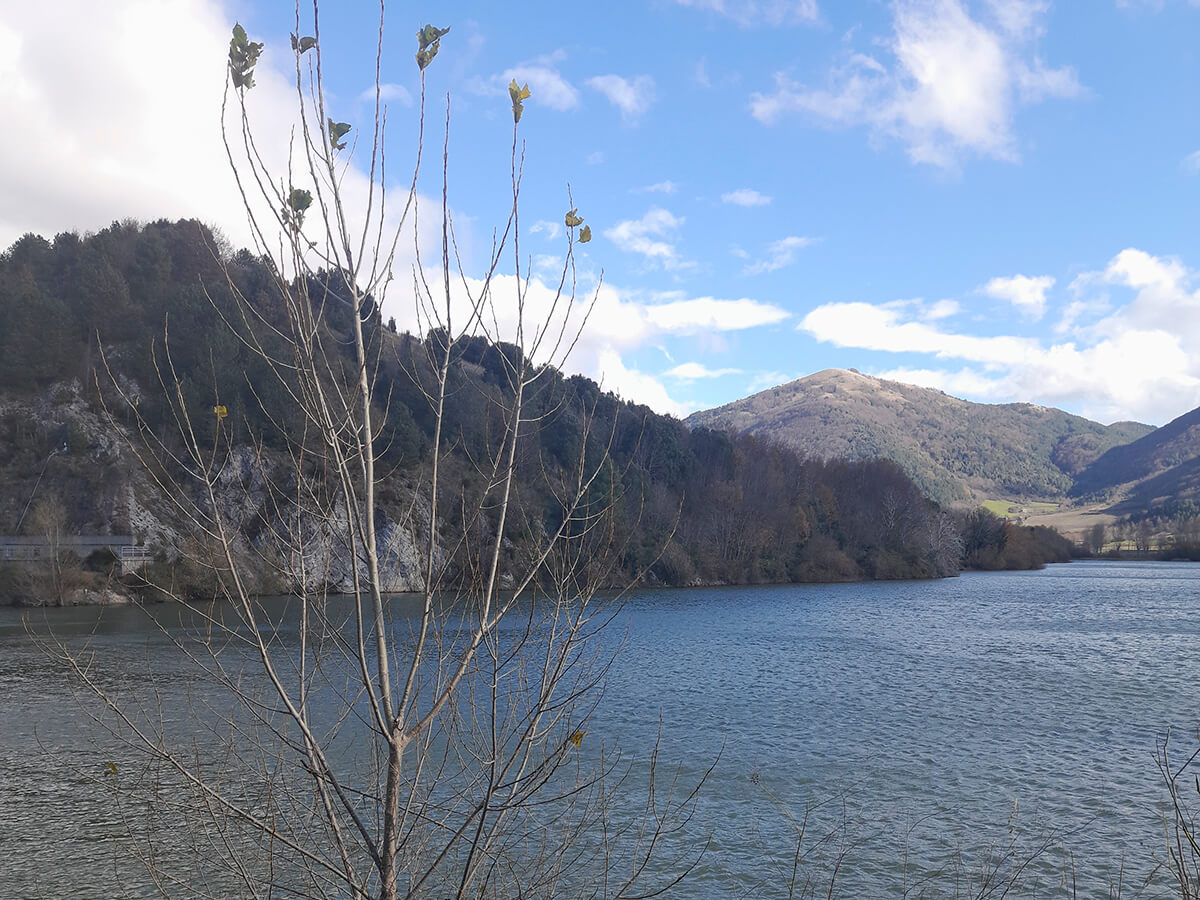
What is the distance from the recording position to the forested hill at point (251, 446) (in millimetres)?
50375

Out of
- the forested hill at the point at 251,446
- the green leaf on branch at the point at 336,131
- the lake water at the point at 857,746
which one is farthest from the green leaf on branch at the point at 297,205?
the forested hill at the point at 251,446

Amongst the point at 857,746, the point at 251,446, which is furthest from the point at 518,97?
the point at 251,446

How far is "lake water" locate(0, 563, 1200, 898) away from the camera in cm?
1185

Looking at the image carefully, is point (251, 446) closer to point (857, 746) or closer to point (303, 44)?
point (857, 746)

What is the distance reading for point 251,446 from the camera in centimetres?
5397

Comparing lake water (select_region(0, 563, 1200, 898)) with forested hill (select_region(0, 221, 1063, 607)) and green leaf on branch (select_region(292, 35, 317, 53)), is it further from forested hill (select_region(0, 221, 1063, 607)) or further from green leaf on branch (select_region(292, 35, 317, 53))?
forested hill (select_region(0, 221, 1063, 607))

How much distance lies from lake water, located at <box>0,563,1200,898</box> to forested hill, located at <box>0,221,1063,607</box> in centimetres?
1159

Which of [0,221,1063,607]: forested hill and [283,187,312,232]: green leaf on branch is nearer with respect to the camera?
[283,187,312,232]: green leaf on branch

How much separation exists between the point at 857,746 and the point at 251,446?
46.8 metres

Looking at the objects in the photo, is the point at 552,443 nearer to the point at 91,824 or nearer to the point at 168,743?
the point at 168,743

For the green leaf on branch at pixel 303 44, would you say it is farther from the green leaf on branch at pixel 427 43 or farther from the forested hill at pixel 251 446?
the forested hill at pixel 251 446

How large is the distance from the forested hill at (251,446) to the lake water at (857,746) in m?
11.6

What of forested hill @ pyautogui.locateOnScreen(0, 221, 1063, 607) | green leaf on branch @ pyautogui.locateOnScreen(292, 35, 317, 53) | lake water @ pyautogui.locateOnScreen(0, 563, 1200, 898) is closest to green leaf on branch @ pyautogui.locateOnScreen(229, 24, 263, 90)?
green leaf on branch @ pyautogui.locateOnScreen(292, 35, 317, 53)

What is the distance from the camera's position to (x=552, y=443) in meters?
70.5
